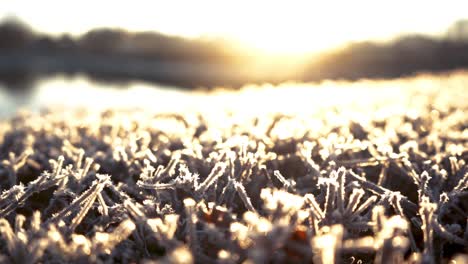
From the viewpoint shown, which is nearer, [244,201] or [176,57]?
[244,201]

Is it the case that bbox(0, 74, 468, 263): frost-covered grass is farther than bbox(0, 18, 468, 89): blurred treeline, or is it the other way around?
bbox(0, 18, 468, 89): blurred treeline

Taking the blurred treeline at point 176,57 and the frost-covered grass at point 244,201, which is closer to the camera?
the frost-covered grass at point 244,201

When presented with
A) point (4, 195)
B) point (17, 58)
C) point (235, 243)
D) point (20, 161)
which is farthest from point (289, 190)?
point (17, 58)

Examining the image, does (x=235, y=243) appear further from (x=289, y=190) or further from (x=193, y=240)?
(x=289, y=190)
